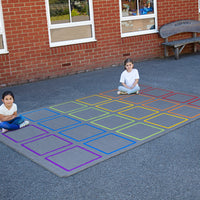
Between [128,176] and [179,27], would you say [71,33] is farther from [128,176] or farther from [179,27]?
[128,176]

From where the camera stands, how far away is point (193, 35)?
13258 mm

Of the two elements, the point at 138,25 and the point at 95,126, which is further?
the point at 138,25

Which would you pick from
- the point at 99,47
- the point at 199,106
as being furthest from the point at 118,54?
the point at 199,106

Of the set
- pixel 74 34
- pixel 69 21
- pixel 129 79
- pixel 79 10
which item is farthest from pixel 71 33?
pixel 129 79

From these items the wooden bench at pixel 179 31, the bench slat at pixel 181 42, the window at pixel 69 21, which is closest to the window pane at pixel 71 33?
Result: the window at pixel 69 21

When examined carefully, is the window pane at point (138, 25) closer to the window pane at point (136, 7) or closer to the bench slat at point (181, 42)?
the window pane at point (136, 7)

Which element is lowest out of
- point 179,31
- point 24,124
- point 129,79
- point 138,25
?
point 24,124

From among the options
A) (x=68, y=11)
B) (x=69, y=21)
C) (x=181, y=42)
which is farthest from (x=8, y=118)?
(x=181, y=42)

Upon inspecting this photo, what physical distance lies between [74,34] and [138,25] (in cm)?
255

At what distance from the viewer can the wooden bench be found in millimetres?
12023

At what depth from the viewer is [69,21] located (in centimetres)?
1035

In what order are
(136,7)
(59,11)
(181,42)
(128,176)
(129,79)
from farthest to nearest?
1. (181,42)
2. (136,7)
3. (59,11)
4. (129,79)
5. (128,176)

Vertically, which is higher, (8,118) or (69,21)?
(69,21)

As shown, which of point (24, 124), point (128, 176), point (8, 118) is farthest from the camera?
point (24, 124)
